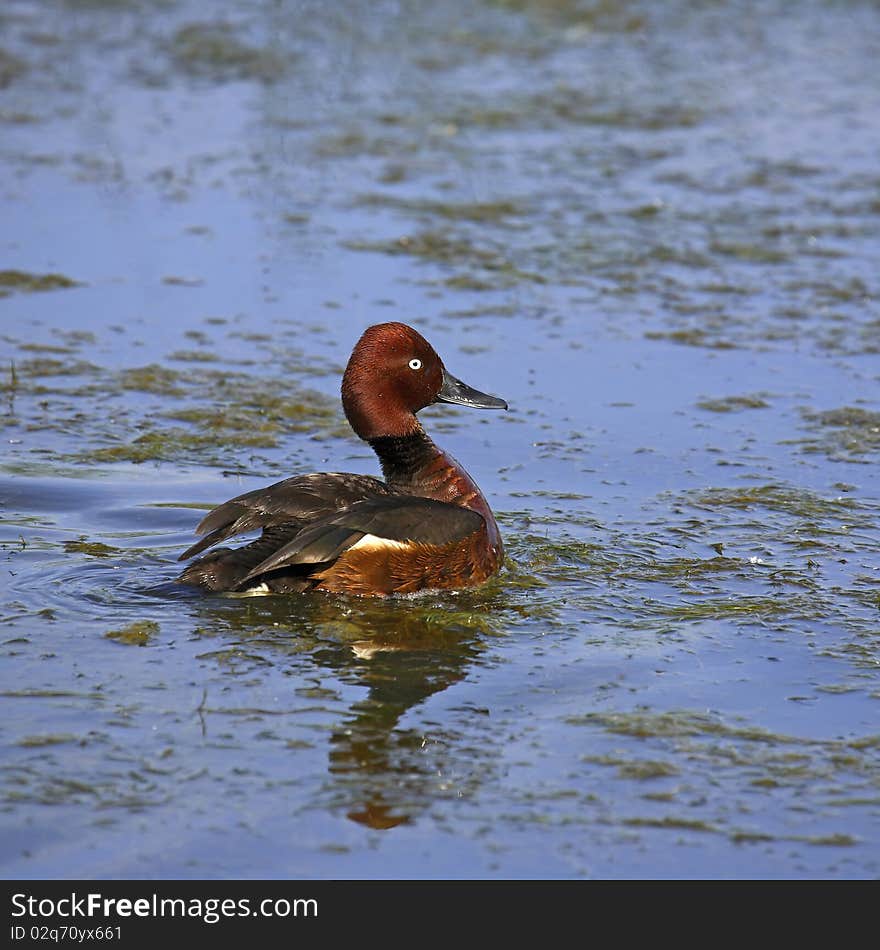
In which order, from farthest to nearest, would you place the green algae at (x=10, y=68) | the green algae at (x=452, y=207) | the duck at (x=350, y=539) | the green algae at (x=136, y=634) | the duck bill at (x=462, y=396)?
the green algae at (x=10, y=68)
the green algae at (x=452, y=207)
the duck bill at (x=462, y=396)
the duck at (x=350, y=539)
the green algae at (x=136, y=634)

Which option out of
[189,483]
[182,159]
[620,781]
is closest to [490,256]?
[182,159]

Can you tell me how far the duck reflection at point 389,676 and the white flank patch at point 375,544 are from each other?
0.72 feet

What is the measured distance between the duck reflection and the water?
20 millimetres

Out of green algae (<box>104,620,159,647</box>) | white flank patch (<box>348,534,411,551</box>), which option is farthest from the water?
white flank patch (<box>348,534,411,551</box>)

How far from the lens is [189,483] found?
7758 mm

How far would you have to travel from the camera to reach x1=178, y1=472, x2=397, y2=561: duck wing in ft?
21.2

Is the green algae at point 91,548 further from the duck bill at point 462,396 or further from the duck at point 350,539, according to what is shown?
the duck bill at point 462,396

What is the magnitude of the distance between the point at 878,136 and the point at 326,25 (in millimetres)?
6009

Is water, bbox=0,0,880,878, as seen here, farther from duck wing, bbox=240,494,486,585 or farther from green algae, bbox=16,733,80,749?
duck wing, bbox=240,494,486,585

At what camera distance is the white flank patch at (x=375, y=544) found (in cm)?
643

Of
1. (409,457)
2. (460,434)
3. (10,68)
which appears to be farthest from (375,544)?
(10,68)

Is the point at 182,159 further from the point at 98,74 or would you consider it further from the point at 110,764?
the point at 110,764

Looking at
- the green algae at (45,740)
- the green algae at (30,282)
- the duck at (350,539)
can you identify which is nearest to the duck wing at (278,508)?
the duck at (350,539)
